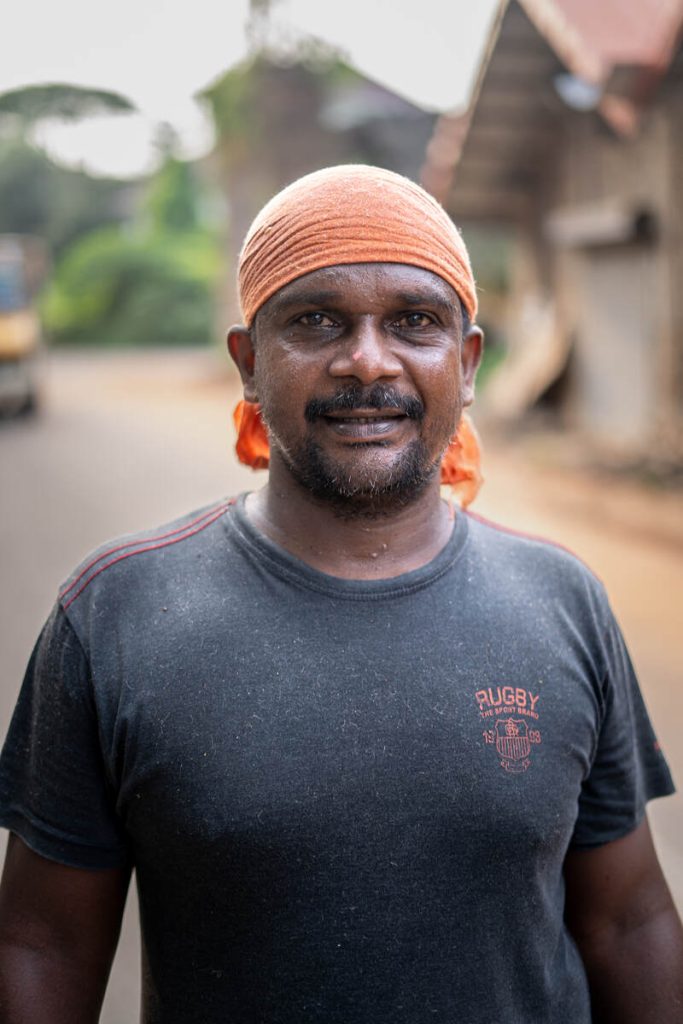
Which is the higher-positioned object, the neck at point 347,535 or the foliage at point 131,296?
the neck at point 347,535

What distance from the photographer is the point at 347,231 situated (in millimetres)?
1562

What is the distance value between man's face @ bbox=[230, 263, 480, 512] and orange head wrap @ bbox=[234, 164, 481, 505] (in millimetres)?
21

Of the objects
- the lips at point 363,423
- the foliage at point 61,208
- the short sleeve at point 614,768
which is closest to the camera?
the lips at point 363,423

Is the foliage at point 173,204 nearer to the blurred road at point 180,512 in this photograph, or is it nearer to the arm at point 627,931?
the blurred road at point 180,512

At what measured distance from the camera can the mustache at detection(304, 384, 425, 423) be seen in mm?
1564

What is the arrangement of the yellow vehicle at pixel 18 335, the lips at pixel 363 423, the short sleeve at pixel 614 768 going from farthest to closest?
the yellow vehicle at pixel 18 335 < the short sleeve at pixel 614 768 < the lips at pixel 363 423

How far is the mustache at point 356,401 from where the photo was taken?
156 cm

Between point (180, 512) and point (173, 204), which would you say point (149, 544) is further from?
point (173, 204)

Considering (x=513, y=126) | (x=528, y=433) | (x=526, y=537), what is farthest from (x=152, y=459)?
(x=526, y=537)

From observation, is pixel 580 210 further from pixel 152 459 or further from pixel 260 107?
pixel 260 107

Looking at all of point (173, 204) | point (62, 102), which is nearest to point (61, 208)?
point (173, 204)

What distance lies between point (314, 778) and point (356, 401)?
511mm

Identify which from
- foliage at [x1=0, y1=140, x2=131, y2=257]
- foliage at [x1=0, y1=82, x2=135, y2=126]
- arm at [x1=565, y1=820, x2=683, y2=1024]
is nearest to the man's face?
foliage at [x1=0, y1=82, x2=135, y2=126]

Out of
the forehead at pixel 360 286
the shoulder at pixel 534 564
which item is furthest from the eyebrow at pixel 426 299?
the shoulder at pixel 534 564
